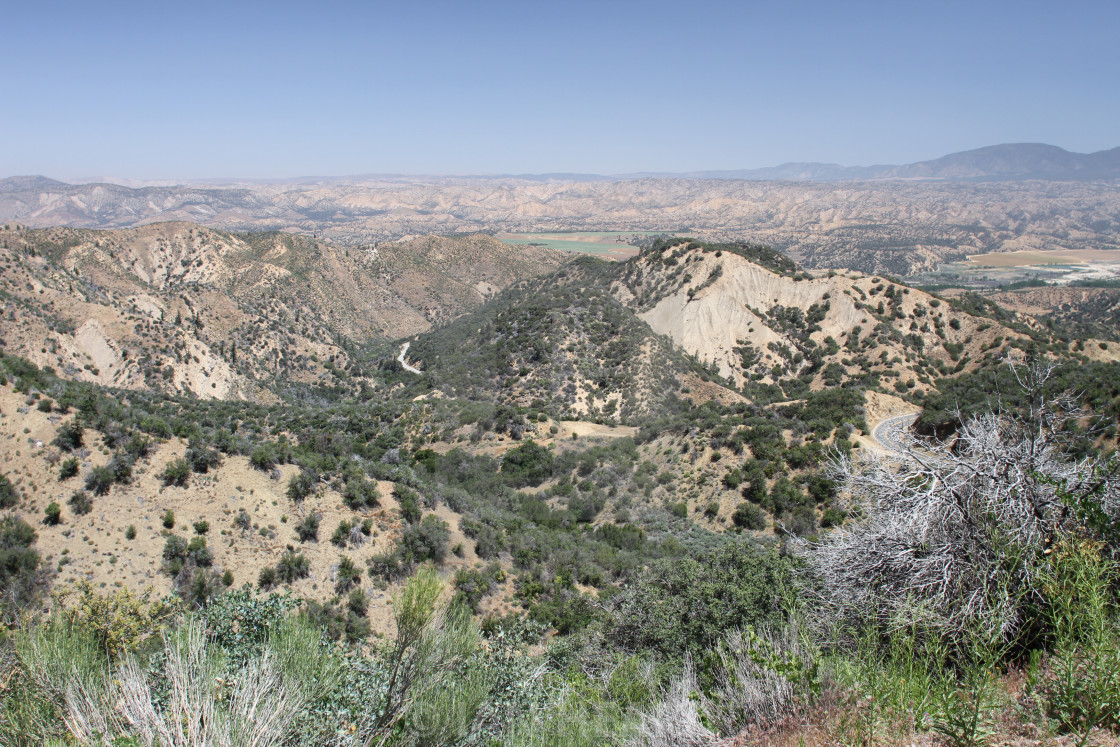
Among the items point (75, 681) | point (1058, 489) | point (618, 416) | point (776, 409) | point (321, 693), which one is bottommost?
point (618, 416)

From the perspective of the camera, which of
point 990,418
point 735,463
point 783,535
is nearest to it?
point 990,418

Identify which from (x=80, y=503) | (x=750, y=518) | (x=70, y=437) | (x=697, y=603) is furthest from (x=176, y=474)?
(x=750, y=518)

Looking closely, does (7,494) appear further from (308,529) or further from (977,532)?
(977,532)

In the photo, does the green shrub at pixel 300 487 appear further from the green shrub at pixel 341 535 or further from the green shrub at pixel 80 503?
the green shrub at pixel 80 503

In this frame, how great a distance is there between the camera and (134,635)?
973 cm

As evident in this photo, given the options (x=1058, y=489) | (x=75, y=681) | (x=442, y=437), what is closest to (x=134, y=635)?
(x=75, y=681)

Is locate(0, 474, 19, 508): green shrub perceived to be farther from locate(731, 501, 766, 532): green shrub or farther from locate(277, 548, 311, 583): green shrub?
locate(731, 501, 766, 532): green shrub

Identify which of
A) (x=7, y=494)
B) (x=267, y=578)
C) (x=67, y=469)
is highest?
(x=67, y=469)

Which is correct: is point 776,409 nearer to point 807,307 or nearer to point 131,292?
point 807,307

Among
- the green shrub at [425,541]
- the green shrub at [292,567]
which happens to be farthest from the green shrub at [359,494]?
the green shrub at [292,567]

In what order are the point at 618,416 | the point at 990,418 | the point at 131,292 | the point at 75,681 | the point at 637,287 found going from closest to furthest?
1. the point at 75,681
2. the point at 990,418
3. the point at 618,416
4. the point at 131,292
5. the point at 637,287

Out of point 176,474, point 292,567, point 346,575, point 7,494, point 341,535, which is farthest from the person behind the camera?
point 341,535

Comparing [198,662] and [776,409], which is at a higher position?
[198,662]

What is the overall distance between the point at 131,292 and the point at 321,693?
67.9 m
